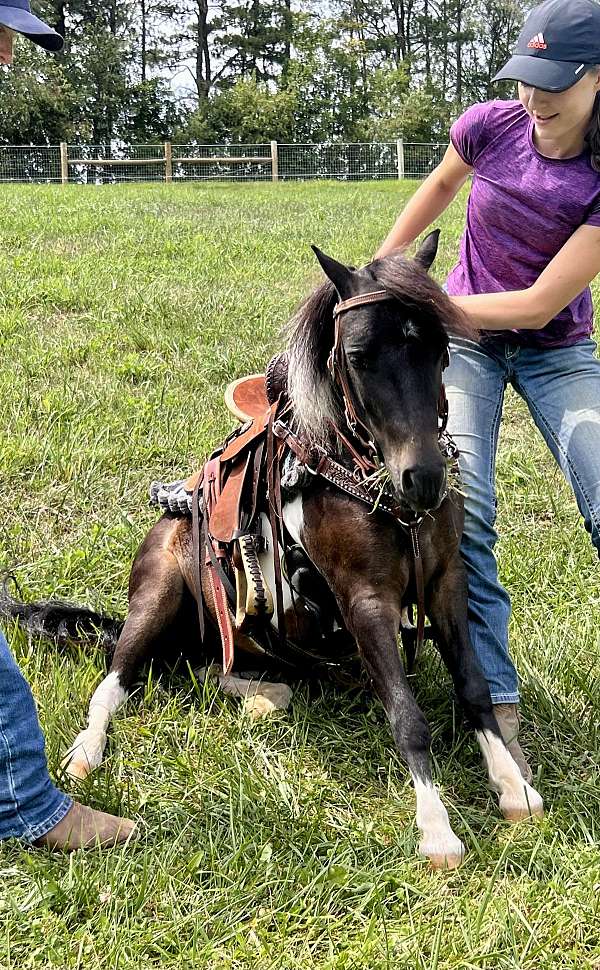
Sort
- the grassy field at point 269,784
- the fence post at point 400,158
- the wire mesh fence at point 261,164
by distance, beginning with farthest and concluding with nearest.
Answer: the wire mesh fence at point 261,164 < the fence post at point 400,158 < the grassy field at point 269,784

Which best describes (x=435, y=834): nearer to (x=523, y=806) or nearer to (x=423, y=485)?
(x=523, y=806)

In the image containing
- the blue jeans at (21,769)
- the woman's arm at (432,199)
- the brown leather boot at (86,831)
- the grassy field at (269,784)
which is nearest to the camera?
the grassy field at (269,784)

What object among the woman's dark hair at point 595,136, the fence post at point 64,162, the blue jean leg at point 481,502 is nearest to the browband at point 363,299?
the blue jean leg at point 481,502

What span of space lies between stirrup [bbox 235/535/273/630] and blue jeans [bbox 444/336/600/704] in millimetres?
755

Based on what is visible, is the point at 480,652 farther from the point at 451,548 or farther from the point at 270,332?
the point at 270,332

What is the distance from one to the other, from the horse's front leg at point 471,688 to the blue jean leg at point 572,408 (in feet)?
1.83

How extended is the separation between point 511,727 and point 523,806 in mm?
370

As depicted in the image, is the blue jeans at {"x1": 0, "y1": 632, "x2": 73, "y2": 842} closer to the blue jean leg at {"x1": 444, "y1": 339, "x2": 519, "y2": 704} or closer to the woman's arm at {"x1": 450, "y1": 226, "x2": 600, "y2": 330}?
the blue jean leg at {"x1": 444, "y1": 339, "x2": 519, "y2": 704}

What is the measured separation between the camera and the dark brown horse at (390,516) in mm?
2662

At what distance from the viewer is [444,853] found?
268 cm

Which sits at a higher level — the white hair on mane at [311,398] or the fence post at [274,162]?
the fence post at [274,162]

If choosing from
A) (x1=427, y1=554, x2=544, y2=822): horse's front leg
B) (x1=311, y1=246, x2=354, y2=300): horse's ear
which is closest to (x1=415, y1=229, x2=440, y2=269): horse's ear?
(x1=311, y1=246, x2=354, y2=300): horse's ear

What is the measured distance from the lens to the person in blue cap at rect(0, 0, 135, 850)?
266 cm

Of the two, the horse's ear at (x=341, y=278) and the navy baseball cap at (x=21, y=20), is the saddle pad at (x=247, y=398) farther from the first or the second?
the navy baseball cap at (x=21, y=20)
